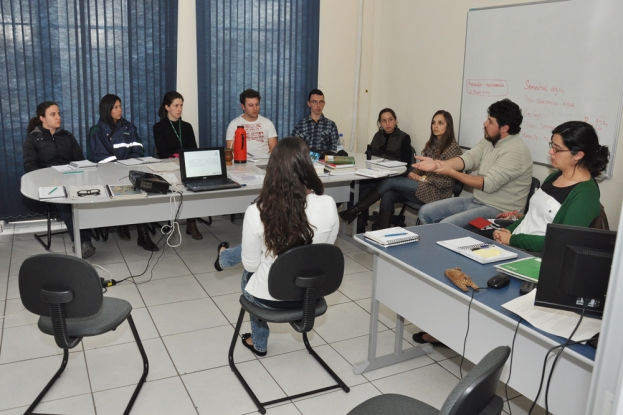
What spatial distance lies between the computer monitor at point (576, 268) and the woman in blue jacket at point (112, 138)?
363cm

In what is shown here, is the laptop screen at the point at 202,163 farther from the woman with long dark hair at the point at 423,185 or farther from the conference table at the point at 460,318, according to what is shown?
the conference table at the point at 460,318

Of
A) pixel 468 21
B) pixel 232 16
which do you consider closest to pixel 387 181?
pixel 468 21

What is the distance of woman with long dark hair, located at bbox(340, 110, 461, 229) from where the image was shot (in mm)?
4754

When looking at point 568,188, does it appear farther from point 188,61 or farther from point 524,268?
point 188,61

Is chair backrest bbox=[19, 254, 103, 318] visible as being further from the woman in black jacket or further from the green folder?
the woman in black jacket

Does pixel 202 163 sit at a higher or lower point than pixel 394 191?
higher

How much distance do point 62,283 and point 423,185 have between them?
10.8ft

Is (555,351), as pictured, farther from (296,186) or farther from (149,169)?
(149,169)

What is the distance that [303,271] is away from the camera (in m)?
2.46

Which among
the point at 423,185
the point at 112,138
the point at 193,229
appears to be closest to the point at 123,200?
the point at 112,138

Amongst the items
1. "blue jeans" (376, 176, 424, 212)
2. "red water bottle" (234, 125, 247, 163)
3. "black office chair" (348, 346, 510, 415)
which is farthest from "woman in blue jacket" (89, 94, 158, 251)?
"black office chair" (348, 346, 510, 415)

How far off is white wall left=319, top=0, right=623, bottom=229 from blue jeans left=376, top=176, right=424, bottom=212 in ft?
2.64

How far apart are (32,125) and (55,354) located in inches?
92.5

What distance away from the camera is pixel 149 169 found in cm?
440
